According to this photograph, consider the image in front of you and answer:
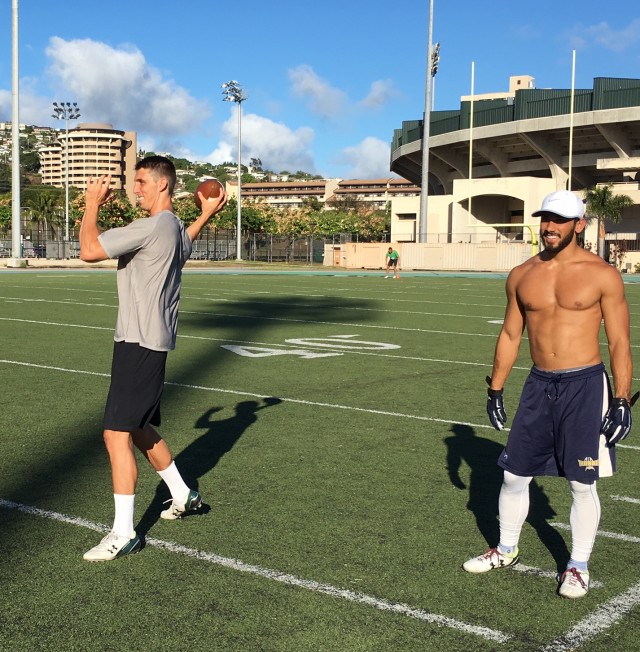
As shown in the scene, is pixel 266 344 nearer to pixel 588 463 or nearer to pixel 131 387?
pixel 131 387

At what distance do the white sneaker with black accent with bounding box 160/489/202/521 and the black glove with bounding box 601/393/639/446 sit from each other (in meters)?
2.35

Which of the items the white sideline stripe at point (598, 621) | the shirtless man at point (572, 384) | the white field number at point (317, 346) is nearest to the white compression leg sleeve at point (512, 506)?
the shirtless man at point (572, 384)

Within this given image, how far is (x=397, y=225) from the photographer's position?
75.9 m

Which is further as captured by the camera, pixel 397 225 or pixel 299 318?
pixel 397 225

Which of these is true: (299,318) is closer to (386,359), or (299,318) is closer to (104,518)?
(386,359)

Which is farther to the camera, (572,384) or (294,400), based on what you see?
(294,400)

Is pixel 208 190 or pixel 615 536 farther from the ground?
pixel 208 190

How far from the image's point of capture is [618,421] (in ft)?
14.0

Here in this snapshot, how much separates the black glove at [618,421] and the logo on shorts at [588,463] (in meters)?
0.13

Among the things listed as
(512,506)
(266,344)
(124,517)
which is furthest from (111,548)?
(266,344)

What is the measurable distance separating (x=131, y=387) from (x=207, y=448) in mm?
2523

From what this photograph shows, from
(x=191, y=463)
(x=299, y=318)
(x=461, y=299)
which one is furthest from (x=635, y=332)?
(x=191, y=463)

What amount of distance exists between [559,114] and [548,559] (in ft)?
188

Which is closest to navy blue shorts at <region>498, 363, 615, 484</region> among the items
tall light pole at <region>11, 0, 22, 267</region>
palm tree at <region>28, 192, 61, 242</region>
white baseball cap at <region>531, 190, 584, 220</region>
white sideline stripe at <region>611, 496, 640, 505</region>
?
white baseball cap at <region>531, 190, 584, 220</region>
